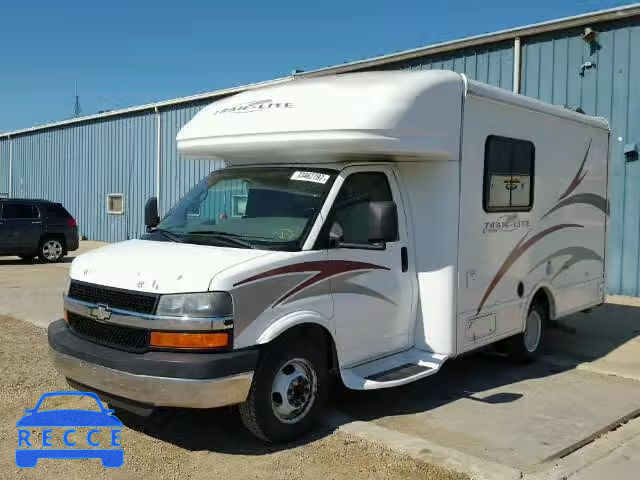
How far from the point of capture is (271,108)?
5551mm

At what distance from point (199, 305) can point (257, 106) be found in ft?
6.70

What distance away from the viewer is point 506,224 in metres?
6.62

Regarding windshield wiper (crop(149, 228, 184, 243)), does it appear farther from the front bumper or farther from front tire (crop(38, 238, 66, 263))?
front tire (crop(38, 238, 66, 263))

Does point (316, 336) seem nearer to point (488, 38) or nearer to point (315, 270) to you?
point (315, 270)

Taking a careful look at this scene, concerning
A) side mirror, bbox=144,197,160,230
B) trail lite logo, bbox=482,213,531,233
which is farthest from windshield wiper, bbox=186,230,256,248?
trail lite logo, bbox=482,213,531,233

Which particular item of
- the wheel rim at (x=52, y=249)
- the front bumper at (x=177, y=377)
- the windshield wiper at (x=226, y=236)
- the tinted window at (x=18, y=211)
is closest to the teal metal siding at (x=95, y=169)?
the wheel rim at (x=52, y=249)

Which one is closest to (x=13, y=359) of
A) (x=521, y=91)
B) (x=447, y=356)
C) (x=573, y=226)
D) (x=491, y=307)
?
(x=447, y=356)

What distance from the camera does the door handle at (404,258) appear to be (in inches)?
226

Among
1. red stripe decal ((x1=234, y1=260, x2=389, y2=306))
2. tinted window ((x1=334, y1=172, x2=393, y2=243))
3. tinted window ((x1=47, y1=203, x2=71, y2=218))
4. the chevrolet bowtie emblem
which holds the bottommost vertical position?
the chevrolet bowtie emblem

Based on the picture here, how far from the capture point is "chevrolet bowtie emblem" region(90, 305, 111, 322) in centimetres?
468

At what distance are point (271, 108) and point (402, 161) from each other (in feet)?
4.03

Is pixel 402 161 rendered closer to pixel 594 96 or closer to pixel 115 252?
pixel 115 252

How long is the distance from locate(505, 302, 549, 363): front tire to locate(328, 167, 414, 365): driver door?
74.1 inches

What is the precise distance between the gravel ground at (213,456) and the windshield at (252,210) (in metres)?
1.41
